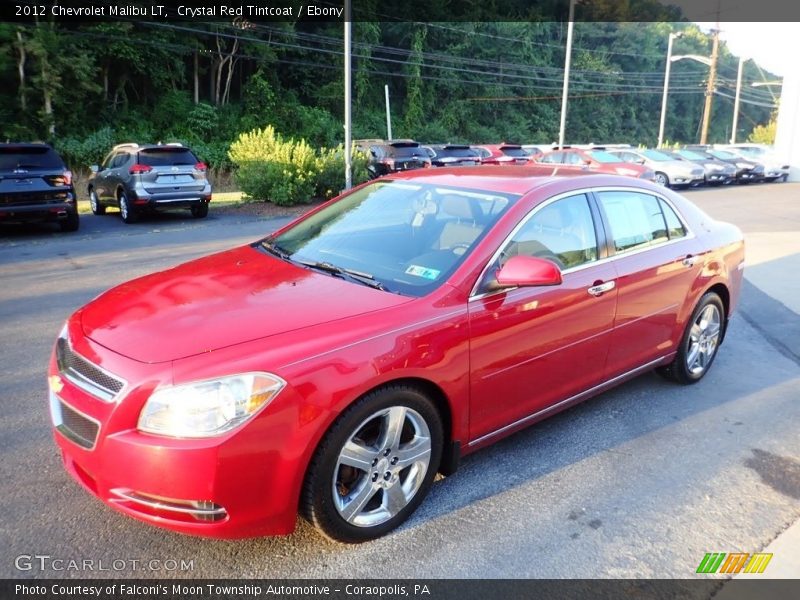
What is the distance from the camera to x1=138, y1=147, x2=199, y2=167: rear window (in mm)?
13945

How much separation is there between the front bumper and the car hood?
6.9 inches

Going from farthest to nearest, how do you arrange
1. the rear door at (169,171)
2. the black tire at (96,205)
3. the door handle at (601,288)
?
the black tire at (96,205)
the rear door at (169,171)
the door handle at (601,288)

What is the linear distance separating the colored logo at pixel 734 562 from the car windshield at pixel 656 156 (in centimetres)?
2474

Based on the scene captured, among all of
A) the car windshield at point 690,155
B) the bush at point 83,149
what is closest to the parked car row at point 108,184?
the bush at point 83,149

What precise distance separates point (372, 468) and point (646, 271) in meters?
2.38

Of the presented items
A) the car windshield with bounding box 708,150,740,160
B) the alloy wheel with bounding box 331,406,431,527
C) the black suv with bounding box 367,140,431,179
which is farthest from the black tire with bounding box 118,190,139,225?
the car windshield with bounding box 708,150,740,160

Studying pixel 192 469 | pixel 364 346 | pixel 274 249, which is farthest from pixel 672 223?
pixel 192 469

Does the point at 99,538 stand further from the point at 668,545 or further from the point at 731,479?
the point at 731,479

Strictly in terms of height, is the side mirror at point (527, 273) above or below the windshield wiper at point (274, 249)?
above

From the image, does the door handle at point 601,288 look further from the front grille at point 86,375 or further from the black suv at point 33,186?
the black suv at point 33,186

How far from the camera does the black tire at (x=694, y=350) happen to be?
4.80 m

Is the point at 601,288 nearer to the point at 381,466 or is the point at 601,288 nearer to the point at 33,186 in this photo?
the point at 381,466

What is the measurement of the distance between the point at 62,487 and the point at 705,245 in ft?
14.9

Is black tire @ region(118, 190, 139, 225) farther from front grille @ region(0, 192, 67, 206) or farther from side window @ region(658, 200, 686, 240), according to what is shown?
side window @ region(658, 200, 686, 240)
